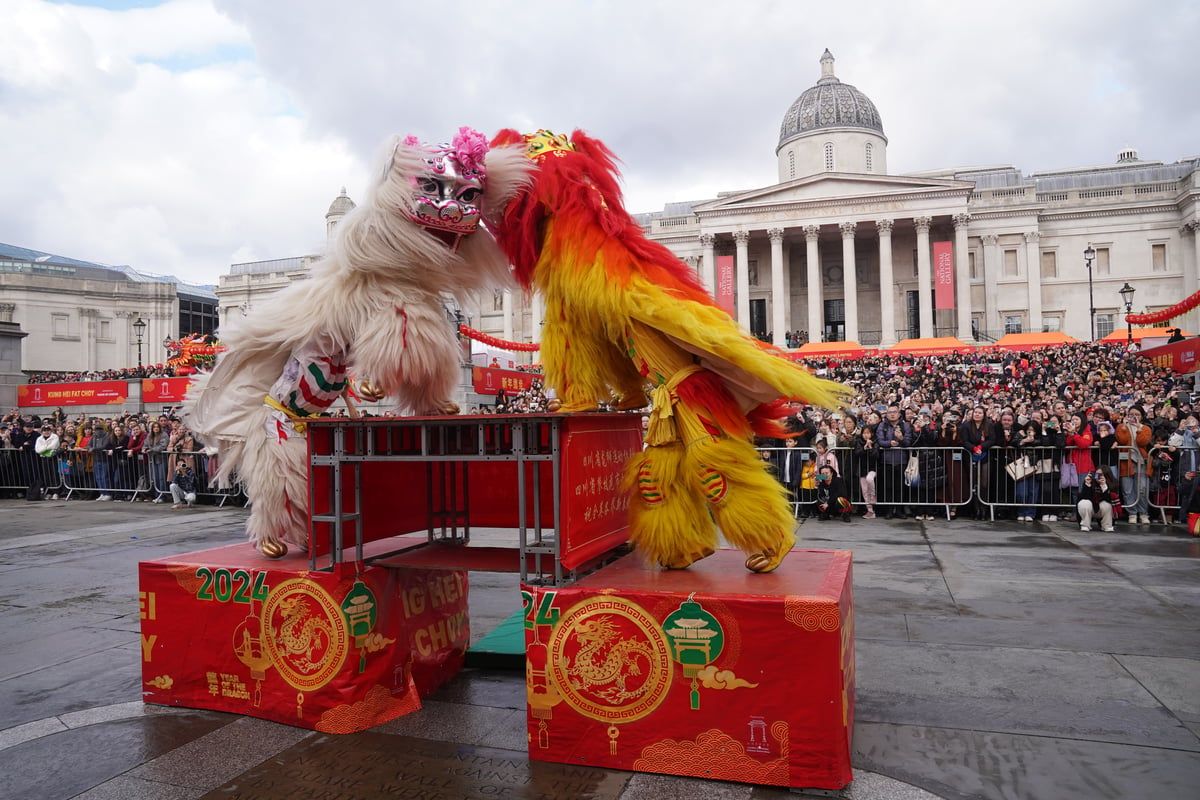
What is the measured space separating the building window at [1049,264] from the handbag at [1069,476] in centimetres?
5313

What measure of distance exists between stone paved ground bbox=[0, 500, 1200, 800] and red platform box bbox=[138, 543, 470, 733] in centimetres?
13

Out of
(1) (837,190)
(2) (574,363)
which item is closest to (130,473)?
(2) (574,363)

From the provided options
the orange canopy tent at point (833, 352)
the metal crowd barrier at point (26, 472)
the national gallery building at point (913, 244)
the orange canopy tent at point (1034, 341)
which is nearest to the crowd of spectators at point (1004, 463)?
the metal crowd barrier at point (26, 472)

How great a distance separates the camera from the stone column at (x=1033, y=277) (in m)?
53.6

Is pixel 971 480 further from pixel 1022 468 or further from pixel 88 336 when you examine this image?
pixel 88 336

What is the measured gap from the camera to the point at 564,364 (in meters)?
3.75

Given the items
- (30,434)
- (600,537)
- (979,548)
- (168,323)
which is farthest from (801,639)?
(168,323)

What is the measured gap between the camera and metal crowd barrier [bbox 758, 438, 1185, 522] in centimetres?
1044

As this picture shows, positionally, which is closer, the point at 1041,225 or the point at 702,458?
the point at 702,458

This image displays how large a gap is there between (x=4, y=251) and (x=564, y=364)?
108 meters

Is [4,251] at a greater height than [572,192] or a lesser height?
greater

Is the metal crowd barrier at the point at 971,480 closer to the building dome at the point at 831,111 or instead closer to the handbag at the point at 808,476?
the handbag at the point at 808,476

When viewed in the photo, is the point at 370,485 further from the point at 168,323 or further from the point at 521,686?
the point at 168,323

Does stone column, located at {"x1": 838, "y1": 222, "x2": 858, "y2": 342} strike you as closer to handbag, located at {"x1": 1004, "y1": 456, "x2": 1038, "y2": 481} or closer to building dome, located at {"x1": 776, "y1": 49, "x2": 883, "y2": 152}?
building dome, located at {"x1": 776, "y1": 49, "x2": 883, "y2": 152}
